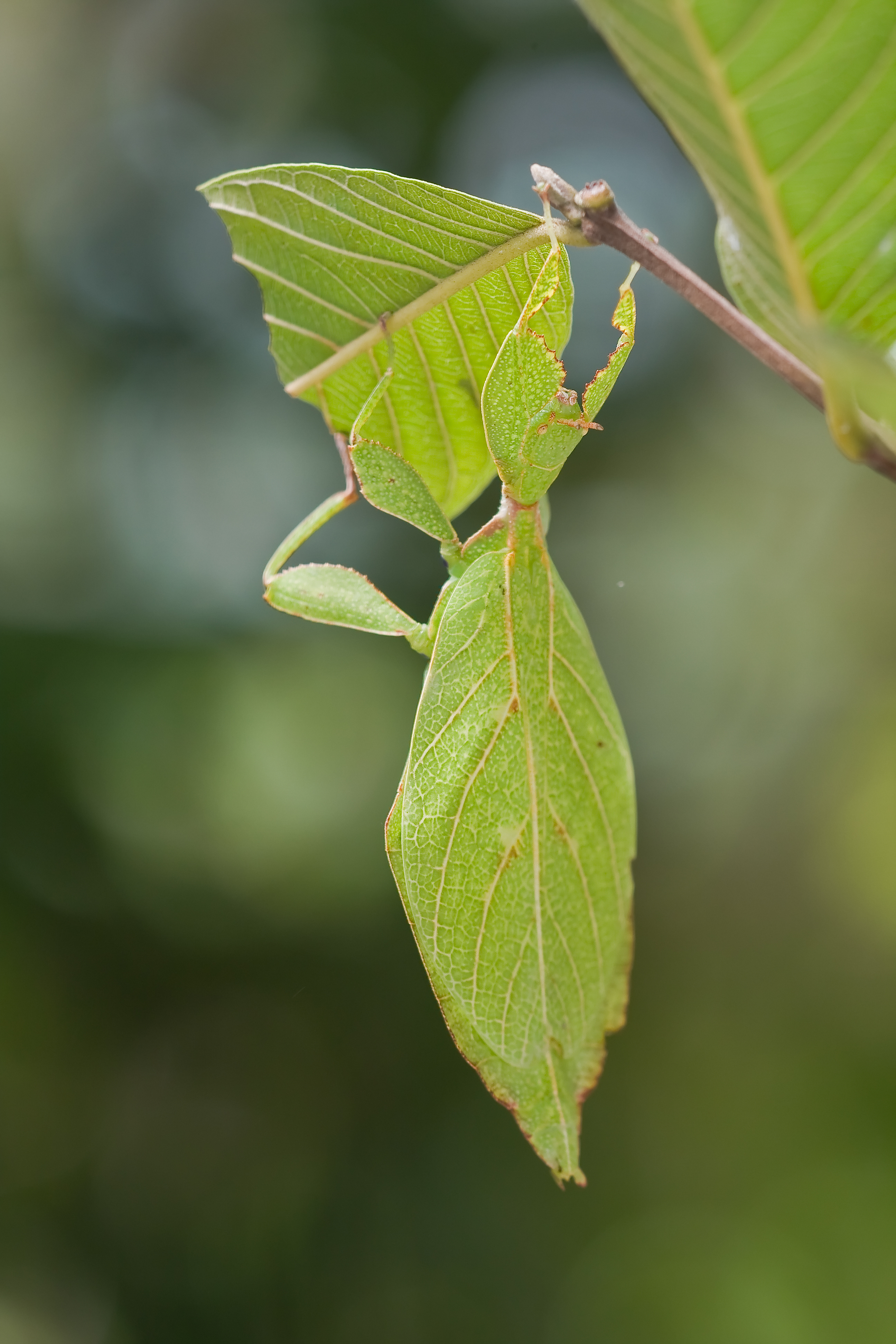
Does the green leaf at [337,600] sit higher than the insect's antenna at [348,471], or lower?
lower

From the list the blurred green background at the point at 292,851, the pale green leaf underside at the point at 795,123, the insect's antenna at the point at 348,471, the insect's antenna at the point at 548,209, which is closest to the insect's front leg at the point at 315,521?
the insect's antenna at the point at 348,471

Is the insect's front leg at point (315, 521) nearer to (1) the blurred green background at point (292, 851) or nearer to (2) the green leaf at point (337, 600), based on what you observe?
(2) the green leaf at point (337, 600)

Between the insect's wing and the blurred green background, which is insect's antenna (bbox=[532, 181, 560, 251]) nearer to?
the insect's wing

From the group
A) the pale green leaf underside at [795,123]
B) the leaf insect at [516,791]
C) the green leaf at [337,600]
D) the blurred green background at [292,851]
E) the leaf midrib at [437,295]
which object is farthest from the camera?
the blurred green background at [292,851]

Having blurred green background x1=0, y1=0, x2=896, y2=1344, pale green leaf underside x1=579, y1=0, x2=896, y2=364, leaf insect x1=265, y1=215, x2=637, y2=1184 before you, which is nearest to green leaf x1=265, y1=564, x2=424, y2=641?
leaf insect x1=265, y1=215, x2=637, y2=1184

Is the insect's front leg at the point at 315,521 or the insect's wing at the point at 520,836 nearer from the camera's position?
the insect's wing at the point at 520,836

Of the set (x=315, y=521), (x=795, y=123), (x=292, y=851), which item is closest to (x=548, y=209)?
(x=795, y=123)

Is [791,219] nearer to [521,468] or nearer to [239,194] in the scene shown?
[521,468]

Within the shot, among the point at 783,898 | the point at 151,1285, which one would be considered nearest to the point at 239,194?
the point at 151,1285
